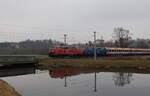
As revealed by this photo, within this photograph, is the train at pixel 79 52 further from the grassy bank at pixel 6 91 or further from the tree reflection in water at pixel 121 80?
the grassy bank at pixel 6 91

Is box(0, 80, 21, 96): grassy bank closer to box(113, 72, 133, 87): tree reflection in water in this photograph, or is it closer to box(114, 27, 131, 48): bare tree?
box(113, 72, 133, 87): tree reflection in water

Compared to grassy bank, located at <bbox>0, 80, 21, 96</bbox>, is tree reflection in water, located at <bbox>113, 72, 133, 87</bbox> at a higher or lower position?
lower

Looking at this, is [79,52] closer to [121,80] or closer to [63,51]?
[63,51]

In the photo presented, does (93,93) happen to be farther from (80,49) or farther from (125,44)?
(125,44)

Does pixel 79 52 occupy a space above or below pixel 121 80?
above

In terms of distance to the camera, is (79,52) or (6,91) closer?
(6,91)

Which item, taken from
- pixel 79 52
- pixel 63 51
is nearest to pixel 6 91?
pixel 63 51

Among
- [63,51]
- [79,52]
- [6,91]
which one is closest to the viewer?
[6,91]

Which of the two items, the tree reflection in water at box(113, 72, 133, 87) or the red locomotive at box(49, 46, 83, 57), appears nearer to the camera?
the tree reflection in water at box(113, 72, 133, 87)

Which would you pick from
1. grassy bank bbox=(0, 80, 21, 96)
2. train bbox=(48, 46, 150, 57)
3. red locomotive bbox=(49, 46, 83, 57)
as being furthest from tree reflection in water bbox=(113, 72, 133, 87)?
train bbox=(48, 46, 150, 57)

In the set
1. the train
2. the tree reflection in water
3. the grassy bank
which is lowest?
the tree reflection in water

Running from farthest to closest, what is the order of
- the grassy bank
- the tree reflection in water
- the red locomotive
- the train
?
the train < the red locomotive < the tree reflection in water < the grassy bank

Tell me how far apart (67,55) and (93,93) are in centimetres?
3092

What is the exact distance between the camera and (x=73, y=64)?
38000mm
